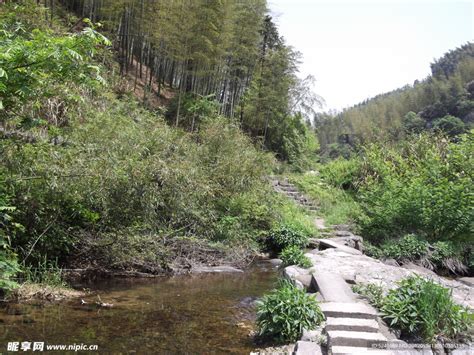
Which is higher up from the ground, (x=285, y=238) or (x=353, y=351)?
(x=353, y=351)

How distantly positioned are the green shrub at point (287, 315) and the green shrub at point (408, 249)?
478cm

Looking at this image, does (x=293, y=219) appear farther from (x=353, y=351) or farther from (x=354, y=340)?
(x=353, y=351)

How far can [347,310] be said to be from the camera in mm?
3908

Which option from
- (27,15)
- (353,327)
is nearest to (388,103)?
(27,15)

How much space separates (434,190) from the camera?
8.83 meters

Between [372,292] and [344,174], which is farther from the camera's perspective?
[344,174]

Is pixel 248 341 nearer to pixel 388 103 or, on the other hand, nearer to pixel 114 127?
pixel 114 127

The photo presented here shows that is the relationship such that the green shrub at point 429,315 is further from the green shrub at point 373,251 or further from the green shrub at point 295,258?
the green shrub at point 373,251

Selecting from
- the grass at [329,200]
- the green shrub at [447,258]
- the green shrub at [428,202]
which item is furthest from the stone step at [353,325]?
the grass at [329,200]

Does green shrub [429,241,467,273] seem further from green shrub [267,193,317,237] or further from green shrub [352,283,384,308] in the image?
green shrub [352,283,384,308]

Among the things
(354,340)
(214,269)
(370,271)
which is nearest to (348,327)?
(354,340)

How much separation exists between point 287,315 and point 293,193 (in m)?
11.1

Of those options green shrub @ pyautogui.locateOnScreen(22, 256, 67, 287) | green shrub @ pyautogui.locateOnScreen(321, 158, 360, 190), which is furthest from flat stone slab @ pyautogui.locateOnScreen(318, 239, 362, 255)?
green shrub @ pyautogui.locateOnScreen(321, 158, 360, 190)

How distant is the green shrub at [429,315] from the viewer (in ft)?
11.8
